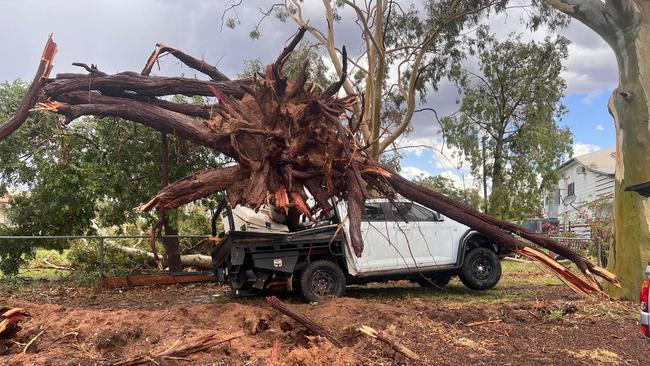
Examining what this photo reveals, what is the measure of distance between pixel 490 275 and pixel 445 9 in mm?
12374

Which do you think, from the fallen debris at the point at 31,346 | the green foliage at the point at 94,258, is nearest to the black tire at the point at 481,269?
the fallen debris at the point at 31,346

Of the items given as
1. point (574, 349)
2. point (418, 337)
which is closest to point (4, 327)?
point (418, 337)

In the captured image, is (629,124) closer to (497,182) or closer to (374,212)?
(374,212)

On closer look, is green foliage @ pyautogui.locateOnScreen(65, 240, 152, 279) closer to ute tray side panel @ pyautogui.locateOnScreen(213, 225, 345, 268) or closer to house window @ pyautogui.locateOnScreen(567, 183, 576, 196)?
ute tray side panel @ pyautogui.locateOnScreen(213, 225, 345, 268)

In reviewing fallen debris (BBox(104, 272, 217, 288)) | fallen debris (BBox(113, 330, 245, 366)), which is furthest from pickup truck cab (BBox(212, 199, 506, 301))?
fallen debris (BBox(113, 330, 245, 366))

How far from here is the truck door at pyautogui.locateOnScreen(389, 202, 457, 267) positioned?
994cm

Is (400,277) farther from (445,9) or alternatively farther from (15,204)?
(445,9)

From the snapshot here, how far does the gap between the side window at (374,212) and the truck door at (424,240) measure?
0.33 meters

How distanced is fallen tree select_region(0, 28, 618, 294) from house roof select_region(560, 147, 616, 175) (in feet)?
82.5

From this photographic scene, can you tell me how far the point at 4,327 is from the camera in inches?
216

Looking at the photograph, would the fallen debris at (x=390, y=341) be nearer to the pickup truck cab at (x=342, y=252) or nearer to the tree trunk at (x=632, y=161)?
the pickup truck cab at (x=342, y=252)

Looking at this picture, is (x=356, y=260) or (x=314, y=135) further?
(x=356, y=260)

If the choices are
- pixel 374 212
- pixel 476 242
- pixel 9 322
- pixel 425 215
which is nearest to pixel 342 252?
pixel 374 212

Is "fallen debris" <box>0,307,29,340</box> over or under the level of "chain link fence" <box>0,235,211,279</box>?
under
